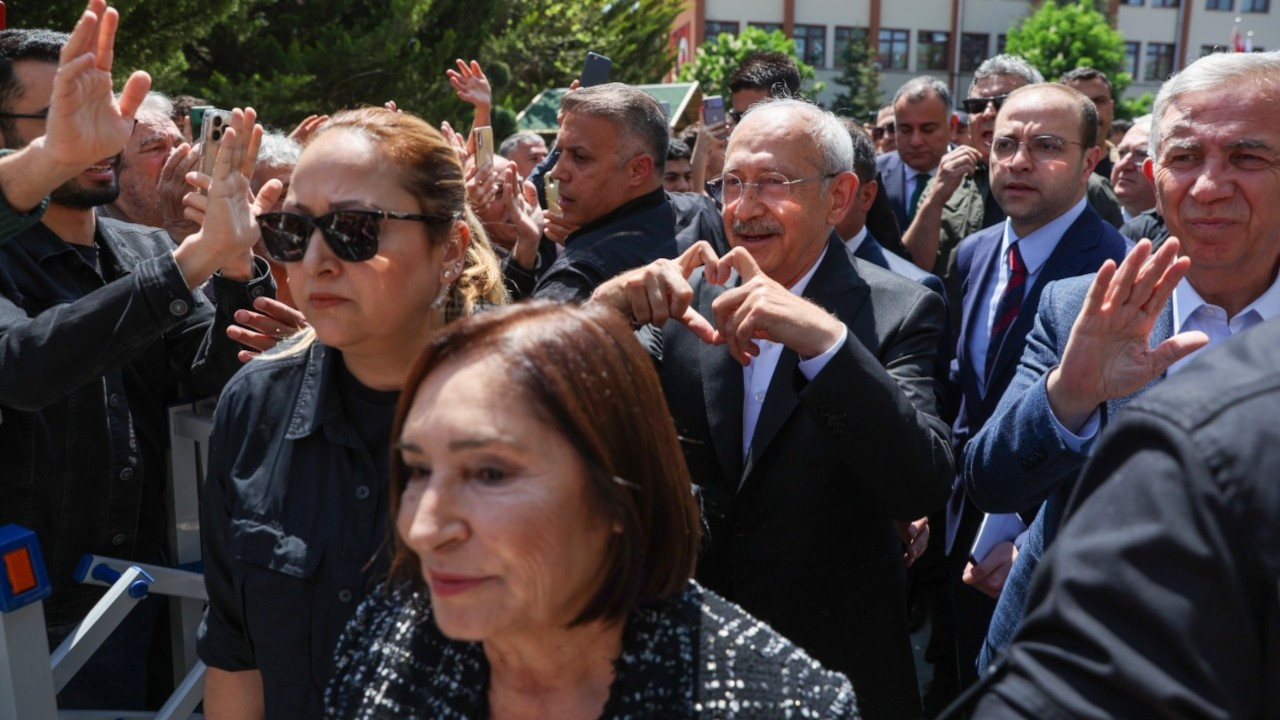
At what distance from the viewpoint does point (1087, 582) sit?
976 millimetres

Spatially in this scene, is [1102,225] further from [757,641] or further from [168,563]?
[168,563]

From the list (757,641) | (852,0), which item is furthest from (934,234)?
(852,0)

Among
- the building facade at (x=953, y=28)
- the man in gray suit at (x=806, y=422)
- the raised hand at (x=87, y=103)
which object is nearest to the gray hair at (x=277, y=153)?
the raised hand at (x=87, y=103)

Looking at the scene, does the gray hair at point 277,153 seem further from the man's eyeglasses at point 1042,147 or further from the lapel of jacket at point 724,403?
the man's eyeglasses at point 1042,147

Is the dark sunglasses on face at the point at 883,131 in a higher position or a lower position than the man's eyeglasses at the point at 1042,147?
lower

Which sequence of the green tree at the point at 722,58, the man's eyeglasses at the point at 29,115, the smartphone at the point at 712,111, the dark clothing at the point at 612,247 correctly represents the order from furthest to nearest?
the green tree at the point at 722,58, the smartphone at the point at 712,111, the dark clothing at the point at 612,247, the man's eyeglasses at the point at 29,115

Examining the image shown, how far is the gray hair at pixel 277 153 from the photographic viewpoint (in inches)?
156

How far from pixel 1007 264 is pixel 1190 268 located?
1638 millimetres

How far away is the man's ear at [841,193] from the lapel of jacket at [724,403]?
0.61 metres

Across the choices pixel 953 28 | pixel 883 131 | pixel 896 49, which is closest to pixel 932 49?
pixel 953 28

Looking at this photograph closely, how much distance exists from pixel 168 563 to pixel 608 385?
91.5 inches

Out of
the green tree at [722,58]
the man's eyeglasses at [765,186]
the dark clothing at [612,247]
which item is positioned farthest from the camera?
the green tree at [722,58]

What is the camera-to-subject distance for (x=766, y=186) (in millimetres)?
3016

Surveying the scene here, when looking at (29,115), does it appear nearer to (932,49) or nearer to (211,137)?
(211,137)
